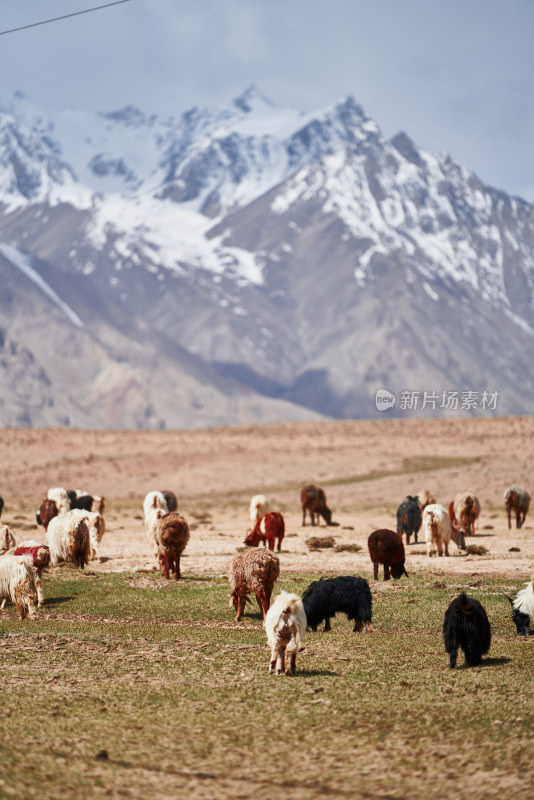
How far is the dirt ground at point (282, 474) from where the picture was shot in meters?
34.8

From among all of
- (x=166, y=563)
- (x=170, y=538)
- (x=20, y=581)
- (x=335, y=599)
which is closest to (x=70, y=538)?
(x=166, y=563)

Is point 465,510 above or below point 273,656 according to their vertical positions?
above

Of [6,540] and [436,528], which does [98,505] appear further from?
[436,528]

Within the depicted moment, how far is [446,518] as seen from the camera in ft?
99.0

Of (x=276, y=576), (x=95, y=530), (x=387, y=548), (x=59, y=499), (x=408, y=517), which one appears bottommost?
(x=276, y=576)

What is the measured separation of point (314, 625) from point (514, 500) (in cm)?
2419

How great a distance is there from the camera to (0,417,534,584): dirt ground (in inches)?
1372

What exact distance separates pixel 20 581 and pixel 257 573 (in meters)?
5.00

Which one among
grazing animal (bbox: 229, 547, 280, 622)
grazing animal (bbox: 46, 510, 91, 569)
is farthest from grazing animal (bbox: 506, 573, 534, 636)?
grazing animal (bbox: 46, 510, 91, 569)

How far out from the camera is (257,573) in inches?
728

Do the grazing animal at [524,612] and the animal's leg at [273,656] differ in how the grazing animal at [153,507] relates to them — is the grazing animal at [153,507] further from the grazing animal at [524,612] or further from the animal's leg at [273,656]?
the animal's leg at [273,656]

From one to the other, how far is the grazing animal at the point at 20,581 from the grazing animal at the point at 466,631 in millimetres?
8815

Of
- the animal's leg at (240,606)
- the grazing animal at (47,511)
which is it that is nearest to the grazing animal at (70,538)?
the animal's leg at (240,606)

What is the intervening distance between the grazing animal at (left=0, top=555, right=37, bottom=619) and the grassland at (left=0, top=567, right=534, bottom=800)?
406 mm
